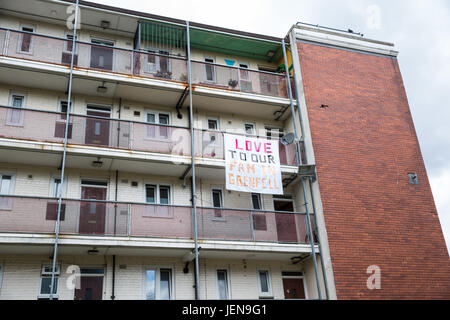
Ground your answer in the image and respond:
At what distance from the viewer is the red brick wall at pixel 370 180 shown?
1477cm

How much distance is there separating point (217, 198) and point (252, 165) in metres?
1.71

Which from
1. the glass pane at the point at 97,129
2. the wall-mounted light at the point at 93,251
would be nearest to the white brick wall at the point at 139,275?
the wall-mounted light at the point at 93,251

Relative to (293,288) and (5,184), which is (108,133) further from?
(293,288)

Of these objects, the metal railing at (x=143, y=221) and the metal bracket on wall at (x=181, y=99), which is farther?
the metal bracket on wall at (x=181, y=99)

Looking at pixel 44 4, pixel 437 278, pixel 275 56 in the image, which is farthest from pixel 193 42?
pixel 437 278

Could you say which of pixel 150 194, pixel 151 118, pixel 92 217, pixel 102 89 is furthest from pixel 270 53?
pixel 92 217

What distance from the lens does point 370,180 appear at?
16062 mm

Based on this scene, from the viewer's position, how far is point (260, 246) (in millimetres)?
14242

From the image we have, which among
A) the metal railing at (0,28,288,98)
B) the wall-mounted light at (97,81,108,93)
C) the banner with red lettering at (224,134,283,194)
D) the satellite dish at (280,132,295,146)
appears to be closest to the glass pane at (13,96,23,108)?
the metal railing at (0,28,288,98)

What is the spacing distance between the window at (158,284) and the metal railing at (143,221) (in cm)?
129

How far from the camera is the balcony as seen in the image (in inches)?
543

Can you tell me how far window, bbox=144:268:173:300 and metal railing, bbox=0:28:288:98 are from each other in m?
5.92

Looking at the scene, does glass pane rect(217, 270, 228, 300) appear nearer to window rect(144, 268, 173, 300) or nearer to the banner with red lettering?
window rect(144, 268, 173, 300)

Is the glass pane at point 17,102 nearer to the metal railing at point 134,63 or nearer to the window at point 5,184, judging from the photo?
the metal railing at point 134,63
